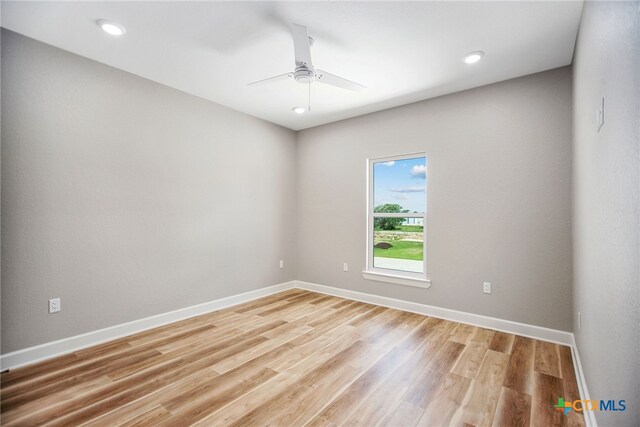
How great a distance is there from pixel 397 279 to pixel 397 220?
0.79 meters

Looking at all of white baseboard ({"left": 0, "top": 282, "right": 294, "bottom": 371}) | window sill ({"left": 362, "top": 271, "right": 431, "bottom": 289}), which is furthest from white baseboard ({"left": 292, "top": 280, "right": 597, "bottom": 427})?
white baseboard ({"left": 0, "top": 282, "right": 294, "bottom": 371})

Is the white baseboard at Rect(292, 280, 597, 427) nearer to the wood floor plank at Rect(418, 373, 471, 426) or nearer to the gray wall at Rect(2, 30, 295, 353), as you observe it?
the wood floor plank at Rect(418, 373, 471, 426)

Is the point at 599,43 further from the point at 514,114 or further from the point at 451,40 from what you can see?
the point at 514,114

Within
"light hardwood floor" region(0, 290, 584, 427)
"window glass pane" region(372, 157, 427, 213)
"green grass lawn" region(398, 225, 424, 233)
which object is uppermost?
"window glass pane" region(372, 157, 427, 213)

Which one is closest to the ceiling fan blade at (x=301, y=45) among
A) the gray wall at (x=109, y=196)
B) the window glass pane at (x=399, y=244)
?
the gray wall at (x=109, y=196)

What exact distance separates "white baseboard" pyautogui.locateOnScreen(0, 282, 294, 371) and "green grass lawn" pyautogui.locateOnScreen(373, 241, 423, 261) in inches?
79.7

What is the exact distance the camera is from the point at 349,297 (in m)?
4.30

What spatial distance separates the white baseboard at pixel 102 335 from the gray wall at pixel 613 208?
355 cm

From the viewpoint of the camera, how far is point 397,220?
4000 mm

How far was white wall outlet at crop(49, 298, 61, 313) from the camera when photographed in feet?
8.22

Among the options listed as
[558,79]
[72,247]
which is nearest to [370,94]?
[558,79]

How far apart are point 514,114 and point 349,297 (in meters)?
3.03

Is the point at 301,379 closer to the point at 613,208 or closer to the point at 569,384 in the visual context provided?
the point at 569,384

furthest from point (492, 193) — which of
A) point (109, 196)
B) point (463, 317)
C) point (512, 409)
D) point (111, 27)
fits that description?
point (109, 196)
